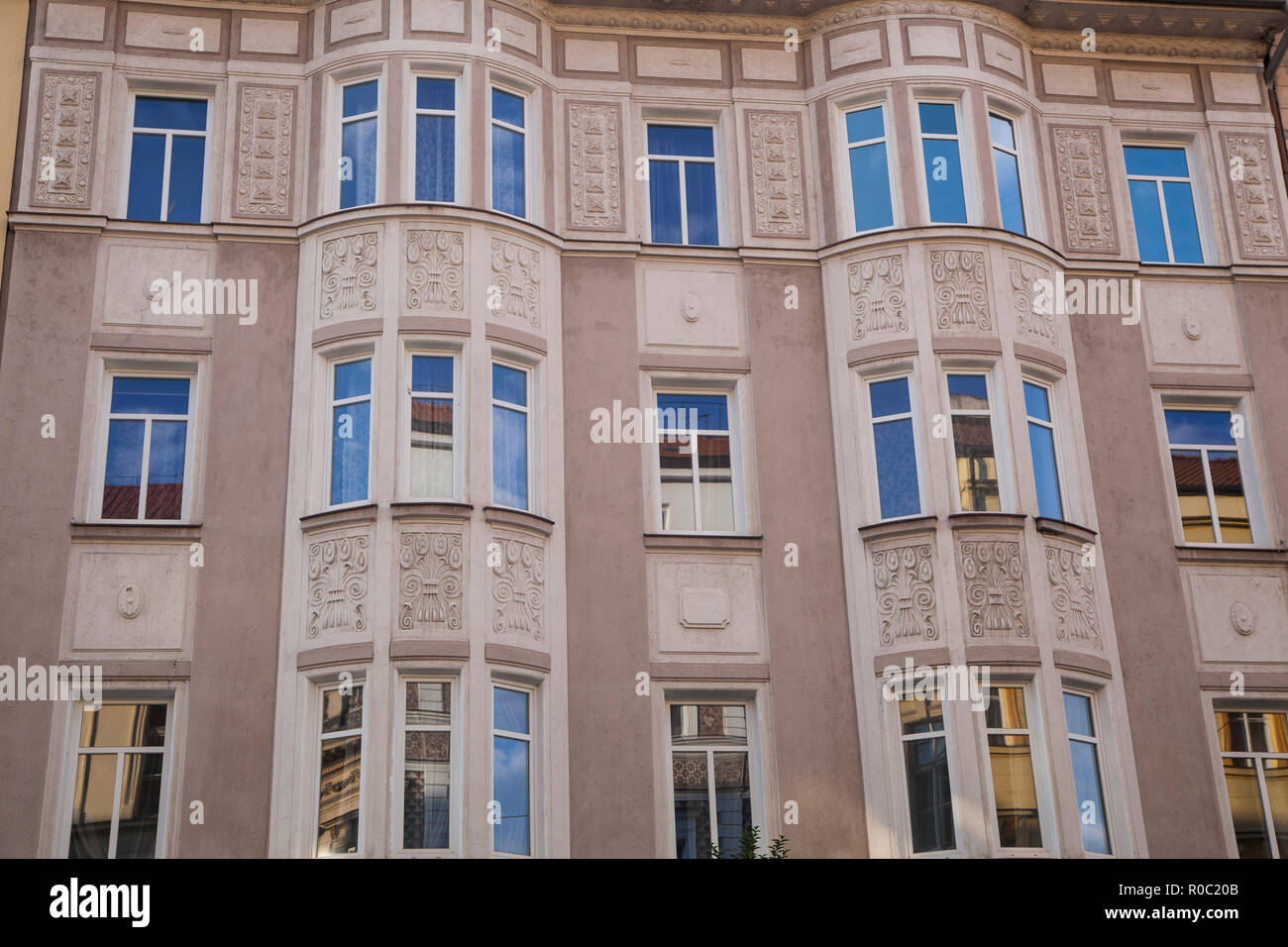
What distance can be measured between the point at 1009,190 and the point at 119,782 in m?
13.4

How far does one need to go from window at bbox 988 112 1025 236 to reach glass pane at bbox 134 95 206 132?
34.0 ft

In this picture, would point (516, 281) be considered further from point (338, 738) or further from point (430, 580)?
point (338, 738)

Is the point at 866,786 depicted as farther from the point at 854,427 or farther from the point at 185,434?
the point at 185,434

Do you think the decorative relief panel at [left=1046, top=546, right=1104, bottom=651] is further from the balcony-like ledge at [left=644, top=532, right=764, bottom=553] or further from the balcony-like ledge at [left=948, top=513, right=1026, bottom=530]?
the balcony-like ledge at [left=644, top=532, right=764, bottom=553]

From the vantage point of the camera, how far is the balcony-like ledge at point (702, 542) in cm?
2030

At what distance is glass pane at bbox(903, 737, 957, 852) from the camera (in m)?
18.9

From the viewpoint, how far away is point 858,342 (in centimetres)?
2120

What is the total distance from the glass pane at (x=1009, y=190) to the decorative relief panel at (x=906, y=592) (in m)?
4.90

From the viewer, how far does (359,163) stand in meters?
21.3

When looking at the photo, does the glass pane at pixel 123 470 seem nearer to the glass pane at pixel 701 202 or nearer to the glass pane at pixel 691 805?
the glass pane at pixel 691 805

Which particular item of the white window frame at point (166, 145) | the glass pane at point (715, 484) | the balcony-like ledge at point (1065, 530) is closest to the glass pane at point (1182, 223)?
the balcony-like ledge at point (1065, 530)

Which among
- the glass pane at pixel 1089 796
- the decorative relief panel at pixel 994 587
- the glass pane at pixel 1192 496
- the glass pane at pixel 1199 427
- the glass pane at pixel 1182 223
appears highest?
the glass pane at pixel 1182 223

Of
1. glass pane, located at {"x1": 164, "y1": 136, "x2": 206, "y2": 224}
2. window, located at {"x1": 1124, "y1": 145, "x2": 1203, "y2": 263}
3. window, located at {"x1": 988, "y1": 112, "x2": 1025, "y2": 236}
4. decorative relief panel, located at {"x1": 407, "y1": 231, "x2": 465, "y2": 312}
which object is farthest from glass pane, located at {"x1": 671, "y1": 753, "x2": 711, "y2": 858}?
window, located at {"x1": 1124, "y1": 145, "x2": 1203, "y2": 263}

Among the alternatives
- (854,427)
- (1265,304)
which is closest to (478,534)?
(854,427)
